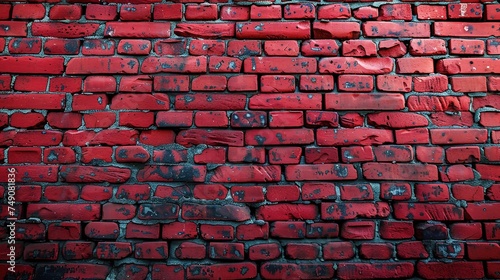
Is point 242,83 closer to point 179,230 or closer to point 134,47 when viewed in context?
point 134,47

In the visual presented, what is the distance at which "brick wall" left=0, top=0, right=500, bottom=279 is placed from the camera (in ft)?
4.43

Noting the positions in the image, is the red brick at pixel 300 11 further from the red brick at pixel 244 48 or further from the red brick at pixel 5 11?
the red brick at pixel 5 11

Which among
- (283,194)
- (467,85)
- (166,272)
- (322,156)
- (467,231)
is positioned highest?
(467,85)

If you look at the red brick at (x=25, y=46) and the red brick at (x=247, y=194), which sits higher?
the red brick at (x=25, y=46)

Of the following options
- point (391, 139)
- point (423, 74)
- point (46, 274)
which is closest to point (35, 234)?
point (46, 274)

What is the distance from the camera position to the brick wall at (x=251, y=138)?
1351mm

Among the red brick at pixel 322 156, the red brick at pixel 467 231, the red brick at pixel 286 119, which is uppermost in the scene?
the red brick at pixel 286 119

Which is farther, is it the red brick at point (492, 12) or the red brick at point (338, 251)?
A: the red brick at point (492, 12)

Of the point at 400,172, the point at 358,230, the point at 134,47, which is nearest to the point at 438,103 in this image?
the point at 400,172

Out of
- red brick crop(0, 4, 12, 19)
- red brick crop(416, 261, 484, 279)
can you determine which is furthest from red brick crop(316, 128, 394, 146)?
red brick crop(0, 4, 12, 19)

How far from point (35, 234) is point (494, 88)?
2.14 metres

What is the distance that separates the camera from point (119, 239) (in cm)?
136

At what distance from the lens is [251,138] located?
4.58ft

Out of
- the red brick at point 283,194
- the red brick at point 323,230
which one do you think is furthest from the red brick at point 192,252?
the red brick at point 323,230
